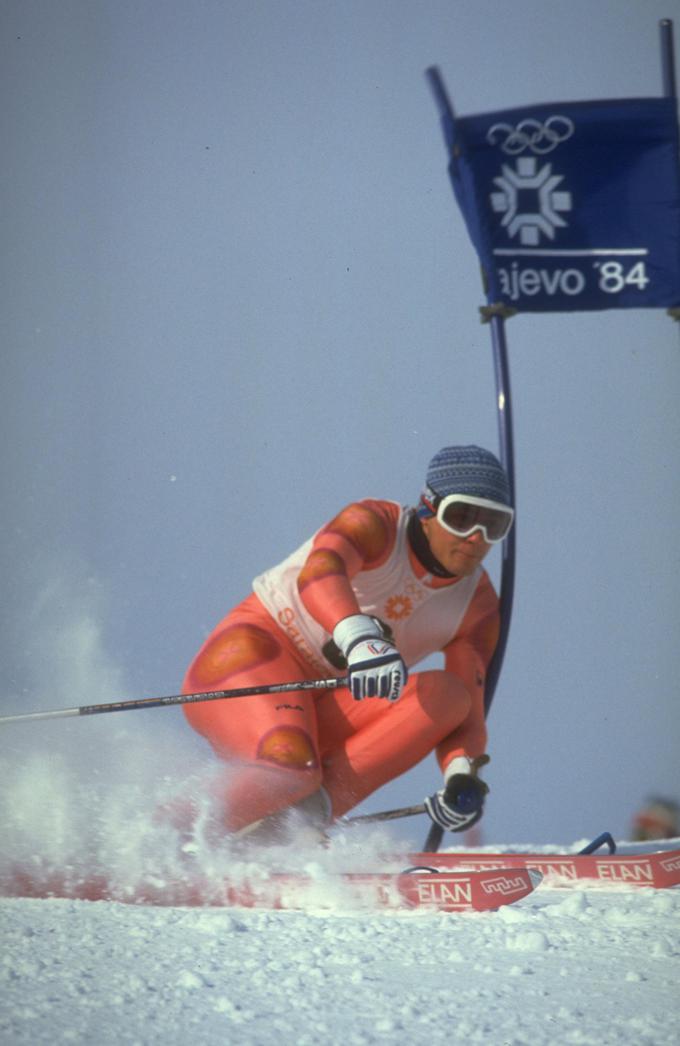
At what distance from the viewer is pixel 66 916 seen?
8.30 ft

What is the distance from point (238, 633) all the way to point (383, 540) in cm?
60

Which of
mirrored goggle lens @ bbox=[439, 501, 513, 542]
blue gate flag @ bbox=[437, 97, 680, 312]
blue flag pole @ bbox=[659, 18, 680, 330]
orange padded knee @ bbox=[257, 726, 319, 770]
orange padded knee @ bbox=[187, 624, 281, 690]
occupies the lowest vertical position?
orange padded knee @ bbox=[257, 726, 319, 770]

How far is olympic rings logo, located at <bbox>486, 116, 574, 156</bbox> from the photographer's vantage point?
5.10m

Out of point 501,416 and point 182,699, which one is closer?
point 182,699

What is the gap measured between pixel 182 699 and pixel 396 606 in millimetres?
812

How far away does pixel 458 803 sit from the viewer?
388cm

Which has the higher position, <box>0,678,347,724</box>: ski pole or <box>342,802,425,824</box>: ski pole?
<box>0,678,347,724</box>: ski pole

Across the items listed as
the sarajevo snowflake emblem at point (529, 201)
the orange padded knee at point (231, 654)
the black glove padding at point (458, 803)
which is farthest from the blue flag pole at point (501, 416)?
the orange padded knee at point (231, 654)

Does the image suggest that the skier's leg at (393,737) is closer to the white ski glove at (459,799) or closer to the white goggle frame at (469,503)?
the white ski glove at (459,799)

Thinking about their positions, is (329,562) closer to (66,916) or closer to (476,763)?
(476,763)

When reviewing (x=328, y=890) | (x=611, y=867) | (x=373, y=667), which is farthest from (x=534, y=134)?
(x=328, y=890)

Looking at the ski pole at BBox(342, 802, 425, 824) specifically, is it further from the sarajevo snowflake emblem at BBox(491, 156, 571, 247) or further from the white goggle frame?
the sarajevo snowflake emblem at BBox(491, 156, 571, 247)

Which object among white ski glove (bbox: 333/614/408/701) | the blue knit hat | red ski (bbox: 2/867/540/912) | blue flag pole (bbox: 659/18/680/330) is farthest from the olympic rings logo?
red ski (bbox: 2/867/540/912)

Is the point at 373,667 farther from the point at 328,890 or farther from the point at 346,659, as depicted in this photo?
the point at 328,890
